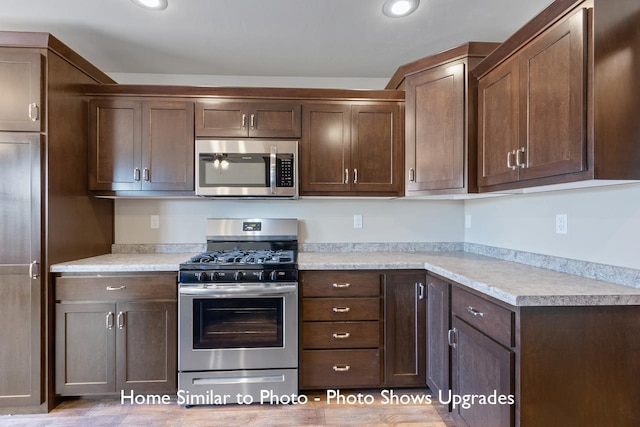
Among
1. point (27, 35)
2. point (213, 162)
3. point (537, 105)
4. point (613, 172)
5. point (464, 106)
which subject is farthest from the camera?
point (213, 162)

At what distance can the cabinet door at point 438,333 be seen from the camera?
1855mm

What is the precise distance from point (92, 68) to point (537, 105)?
2907 millimetres

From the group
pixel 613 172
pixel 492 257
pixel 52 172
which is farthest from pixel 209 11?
pixel 492 257

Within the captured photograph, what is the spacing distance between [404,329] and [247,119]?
1896 millimetres

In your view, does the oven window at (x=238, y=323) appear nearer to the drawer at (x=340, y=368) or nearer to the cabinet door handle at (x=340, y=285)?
the drawer at (x=340, y=368)

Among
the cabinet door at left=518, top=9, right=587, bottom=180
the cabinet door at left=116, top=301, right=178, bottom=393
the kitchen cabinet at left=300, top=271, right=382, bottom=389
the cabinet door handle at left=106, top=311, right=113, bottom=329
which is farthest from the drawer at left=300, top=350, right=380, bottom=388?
the cabinet door at left=518, top=9, right=587, bottom=180

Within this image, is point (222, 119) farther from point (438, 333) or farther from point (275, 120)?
point (438, 333)

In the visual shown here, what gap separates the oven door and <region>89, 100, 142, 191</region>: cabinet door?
101 cm

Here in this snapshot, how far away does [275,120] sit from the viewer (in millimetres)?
2381

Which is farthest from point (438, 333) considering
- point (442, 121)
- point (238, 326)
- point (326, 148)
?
point (326, 148)

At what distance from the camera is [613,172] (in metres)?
1.22

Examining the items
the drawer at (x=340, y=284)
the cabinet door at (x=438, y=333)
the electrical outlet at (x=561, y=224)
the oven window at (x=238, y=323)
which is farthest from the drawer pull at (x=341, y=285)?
the electrical outlet at (x=561, y=224)

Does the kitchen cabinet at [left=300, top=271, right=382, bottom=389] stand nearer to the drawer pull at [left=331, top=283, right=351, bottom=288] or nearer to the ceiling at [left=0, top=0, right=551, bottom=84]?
the drawer pull at [left=331, top=283, right=351, bottom=288]

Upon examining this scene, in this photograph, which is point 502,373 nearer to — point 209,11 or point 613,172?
point 613,172
